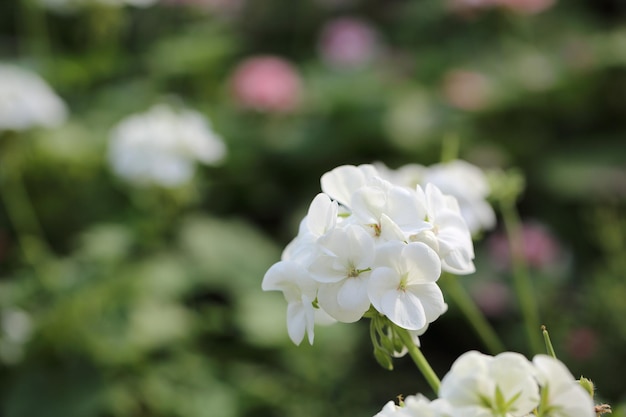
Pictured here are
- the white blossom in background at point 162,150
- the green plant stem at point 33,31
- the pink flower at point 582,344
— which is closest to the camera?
the white blossom in background at point 162,150

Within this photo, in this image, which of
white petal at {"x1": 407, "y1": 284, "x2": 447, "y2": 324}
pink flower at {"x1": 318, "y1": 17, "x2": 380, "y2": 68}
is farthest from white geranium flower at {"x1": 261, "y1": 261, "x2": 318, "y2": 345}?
pink flower at {"x1": 318, "y1": 17, "x2": 380, "y2": 68}

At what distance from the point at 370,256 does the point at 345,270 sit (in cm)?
3

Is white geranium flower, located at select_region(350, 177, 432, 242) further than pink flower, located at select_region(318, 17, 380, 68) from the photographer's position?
No

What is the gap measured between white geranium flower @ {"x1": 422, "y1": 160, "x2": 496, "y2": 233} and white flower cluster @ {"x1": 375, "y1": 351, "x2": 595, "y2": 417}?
691 millimetres

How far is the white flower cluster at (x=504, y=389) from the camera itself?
65cm

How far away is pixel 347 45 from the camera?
4.10 meters

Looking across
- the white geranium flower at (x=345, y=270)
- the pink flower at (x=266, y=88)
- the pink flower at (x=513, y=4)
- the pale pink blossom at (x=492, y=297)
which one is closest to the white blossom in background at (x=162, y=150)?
the pale pink blossom at (x=492, y=297)

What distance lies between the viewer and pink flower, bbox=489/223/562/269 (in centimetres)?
276

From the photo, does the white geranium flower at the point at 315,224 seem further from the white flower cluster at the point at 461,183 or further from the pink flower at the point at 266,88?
the pink flower at the point at 266,88

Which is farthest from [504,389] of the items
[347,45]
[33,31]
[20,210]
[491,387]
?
[33,31]

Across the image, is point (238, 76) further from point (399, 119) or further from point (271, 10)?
point (271, 10)

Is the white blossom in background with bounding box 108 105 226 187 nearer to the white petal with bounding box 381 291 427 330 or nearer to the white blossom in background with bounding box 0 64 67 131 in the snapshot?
the white blossom in background with bounding box 0 64 67 131

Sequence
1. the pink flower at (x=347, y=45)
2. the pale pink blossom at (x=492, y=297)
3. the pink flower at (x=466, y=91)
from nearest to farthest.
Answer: the pale pink blossom at (x=492, y=297) → the pink flower at (x=466, y=91) → the pink flower at (x=347, y=45)

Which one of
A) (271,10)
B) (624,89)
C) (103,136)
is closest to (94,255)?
(103,136)
